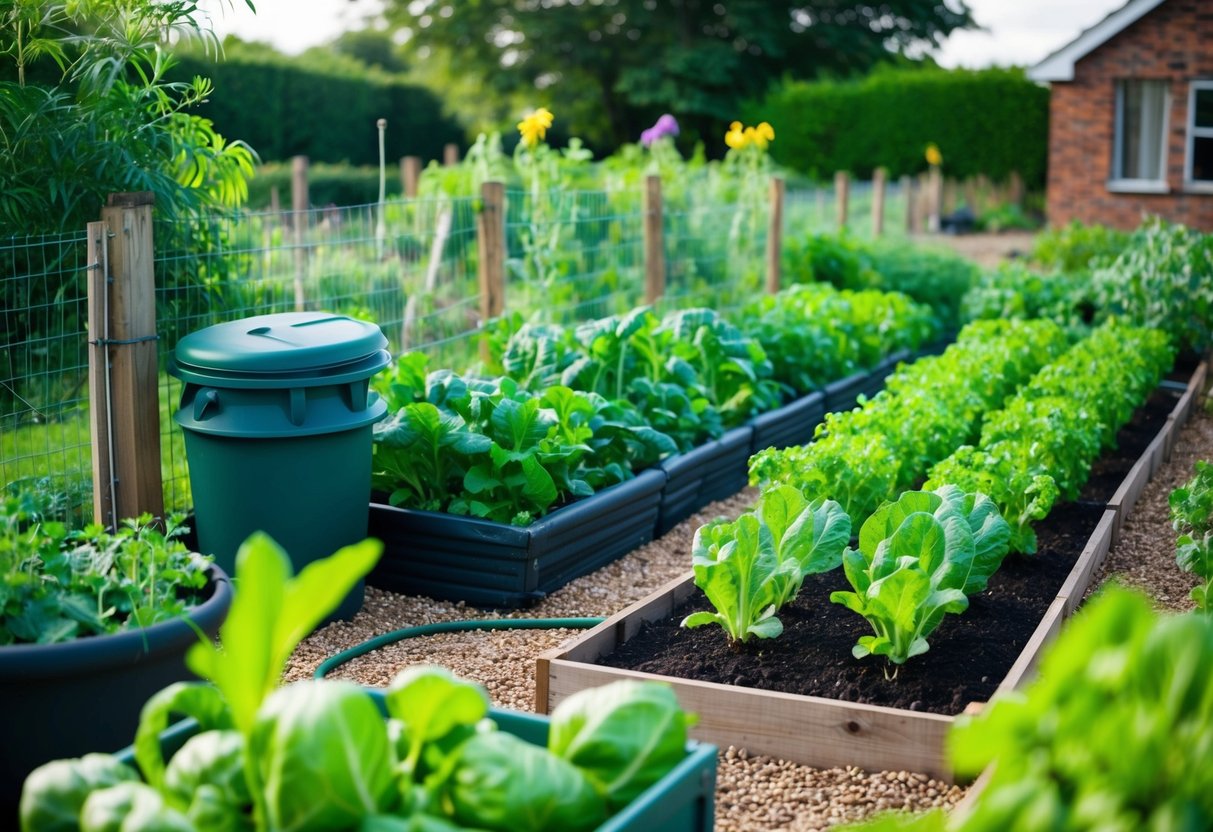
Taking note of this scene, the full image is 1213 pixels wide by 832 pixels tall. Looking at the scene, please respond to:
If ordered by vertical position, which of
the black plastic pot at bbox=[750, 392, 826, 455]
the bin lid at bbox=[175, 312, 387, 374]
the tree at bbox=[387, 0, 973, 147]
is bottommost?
the black plastic pot at bbox=[750, 392, 826, 455]

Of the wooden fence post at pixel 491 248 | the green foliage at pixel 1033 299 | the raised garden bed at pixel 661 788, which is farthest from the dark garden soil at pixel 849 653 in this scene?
the green foliage at pixel 1033 299

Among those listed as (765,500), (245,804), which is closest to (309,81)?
(765,500)

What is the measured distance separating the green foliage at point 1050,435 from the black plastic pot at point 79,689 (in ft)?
8.93

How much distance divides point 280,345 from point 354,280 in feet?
7.87

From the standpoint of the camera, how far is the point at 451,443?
4875 mm

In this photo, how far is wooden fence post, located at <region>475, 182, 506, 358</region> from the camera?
7098mm

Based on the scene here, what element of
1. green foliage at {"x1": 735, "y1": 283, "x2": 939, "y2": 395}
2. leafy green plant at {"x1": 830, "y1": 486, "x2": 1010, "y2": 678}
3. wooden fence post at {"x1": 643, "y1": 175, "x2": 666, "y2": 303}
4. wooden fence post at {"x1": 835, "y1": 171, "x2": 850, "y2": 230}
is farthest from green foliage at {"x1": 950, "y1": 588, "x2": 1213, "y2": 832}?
wooden fence post at {"x1": 835, "y1": 171, "x2": 850, "y2": 230}

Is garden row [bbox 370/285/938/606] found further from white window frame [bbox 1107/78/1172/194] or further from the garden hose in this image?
white window frame [bbox 1107/78/1172/194]

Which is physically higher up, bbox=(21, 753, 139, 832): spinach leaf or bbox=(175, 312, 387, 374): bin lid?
bbox=(175, 312, 387, 374): bin lid

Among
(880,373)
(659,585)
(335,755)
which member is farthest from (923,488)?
(880,373)

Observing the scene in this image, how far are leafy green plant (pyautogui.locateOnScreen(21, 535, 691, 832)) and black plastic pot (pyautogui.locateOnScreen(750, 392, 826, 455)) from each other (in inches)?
171

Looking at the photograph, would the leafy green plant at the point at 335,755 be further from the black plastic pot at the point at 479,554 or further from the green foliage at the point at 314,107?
the green foliage at the point at 314,107

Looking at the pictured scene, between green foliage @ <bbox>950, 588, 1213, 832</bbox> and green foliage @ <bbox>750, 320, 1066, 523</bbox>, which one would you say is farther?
green foliage @ <bbox>750, 320, 1066, 523</bbox>

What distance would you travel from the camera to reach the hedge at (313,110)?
19.9 metres
